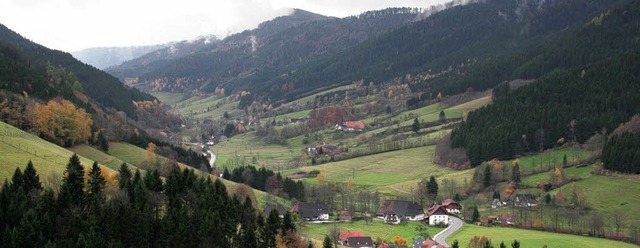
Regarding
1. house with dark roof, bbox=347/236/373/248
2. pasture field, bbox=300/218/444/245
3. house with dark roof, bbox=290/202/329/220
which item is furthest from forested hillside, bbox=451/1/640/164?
house with dark roof, bbox=347/236/373/248

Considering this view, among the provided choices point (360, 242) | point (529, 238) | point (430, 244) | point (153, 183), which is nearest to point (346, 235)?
point (360, 242)

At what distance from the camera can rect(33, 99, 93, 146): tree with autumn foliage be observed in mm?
111562

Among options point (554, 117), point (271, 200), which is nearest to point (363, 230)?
point (271, 200)

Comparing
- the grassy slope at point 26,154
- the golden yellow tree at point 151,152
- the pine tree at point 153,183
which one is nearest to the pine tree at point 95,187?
the pine tree at point 153,183

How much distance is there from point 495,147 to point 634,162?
4566 cm

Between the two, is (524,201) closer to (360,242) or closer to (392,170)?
(360,242)

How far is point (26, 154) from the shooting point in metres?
84.2

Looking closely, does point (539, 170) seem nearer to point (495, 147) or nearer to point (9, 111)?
point (495, 147)

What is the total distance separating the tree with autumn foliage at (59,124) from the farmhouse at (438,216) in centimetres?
7029

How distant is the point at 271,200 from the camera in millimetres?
118000

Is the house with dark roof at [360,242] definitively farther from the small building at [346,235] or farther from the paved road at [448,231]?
the paved road at [448,231]

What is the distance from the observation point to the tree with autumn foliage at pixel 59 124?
11156 cm

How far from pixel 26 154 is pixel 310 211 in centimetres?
5261

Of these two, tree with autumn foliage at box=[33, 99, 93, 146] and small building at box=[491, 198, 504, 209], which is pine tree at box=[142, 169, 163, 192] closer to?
tree with autumn foliage at box=[33, 99, 93, 146]
